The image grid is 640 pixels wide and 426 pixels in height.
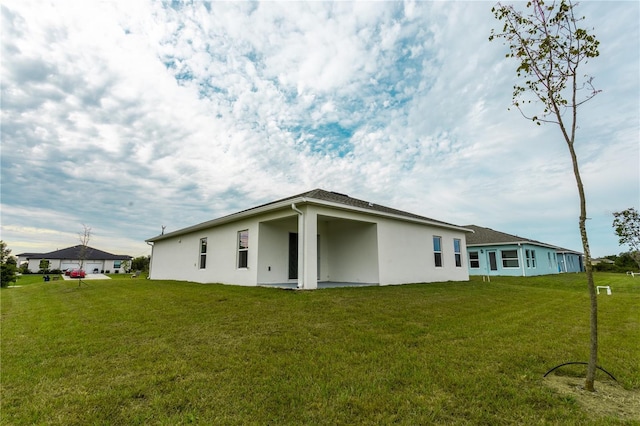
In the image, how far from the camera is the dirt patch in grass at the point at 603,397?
7.89 ft

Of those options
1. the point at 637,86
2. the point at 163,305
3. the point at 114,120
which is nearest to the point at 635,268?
the point at 637,86

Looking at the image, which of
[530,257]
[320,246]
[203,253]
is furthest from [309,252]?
[530,257]

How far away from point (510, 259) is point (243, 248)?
64.8ft

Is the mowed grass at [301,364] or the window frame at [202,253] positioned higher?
the window frame at [202,253]

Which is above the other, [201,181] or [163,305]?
[201,181]

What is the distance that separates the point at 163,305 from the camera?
7383mm

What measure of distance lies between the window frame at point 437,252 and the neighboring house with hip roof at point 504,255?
33.0ft

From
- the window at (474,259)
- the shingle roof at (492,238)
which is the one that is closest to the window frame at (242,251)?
the shingle roof at (492,238)

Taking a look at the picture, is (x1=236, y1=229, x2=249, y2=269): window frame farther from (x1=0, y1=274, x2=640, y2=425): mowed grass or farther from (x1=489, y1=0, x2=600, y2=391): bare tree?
(x1=489, y1=0, x2=600, y2=391): bare tree

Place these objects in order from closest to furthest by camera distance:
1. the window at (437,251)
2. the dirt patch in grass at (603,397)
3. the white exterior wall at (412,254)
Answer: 1. the dirt patch in grass at (603,397)
2. the white exterior wall at (412,254)
3. the window at (437,251)

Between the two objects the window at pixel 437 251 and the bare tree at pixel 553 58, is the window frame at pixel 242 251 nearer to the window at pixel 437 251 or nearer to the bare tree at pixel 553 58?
the window at pixel 437 251

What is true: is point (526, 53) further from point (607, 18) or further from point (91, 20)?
point (91, 20)

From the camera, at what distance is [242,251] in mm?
11641

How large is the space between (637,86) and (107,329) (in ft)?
31.8
